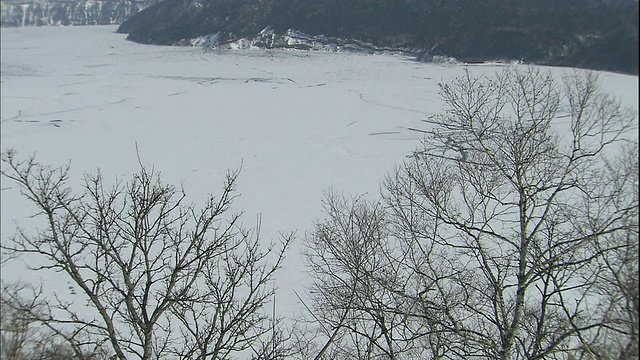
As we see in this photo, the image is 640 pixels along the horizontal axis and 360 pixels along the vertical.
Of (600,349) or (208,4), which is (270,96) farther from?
(600,349)

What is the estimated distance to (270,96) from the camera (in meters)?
13.8

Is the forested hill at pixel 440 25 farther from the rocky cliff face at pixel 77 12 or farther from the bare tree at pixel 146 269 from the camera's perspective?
the bare tree at pixel 146 269

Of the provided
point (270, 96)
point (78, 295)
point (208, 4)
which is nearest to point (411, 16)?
point (270, 96)

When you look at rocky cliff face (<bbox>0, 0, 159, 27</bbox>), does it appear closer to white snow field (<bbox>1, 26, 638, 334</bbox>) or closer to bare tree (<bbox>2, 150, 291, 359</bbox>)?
white snow field (<bbox>1, 26, 638, 334</bbox>)

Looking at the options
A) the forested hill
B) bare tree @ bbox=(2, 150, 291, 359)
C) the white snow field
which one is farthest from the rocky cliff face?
bare tree @ bbox=(2, 150, 291, 359)

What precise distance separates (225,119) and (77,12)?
6.54 metres

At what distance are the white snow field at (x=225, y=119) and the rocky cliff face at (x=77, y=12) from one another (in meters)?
0.53

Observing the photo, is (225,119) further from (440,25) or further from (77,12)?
(440,25)

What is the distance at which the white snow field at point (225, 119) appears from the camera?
7691 mm

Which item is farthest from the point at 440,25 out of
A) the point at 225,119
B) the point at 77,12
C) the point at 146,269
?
the point at 146,269

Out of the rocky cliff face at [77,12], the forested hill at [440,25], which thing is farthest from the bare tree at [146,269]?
the rocky cliff face at [77,12]

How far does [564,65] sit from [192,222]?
5.22 m

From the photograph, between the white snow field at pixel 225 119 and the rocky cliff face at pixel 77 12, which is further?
the rocky cliff face at pixel 77 12

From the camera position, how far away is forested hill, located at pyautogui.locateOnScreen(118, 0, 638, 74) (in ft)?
12.2
